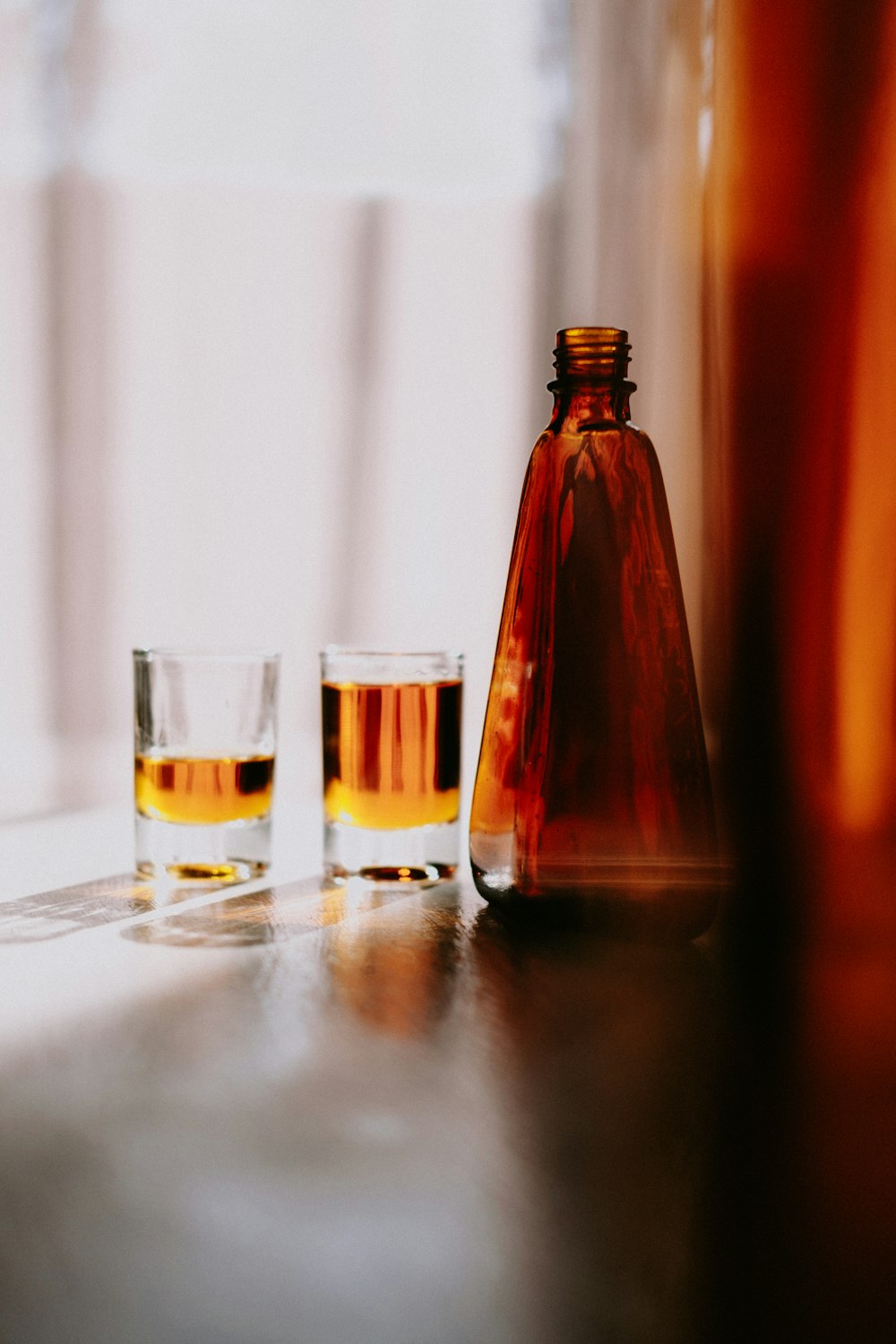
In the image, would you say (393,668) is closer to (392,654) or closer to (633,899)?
(392,654)

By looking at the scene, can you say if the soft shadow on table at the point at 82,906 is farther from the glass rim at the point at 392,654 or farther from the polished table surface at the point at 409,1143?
the glass rim at the point at 392,654

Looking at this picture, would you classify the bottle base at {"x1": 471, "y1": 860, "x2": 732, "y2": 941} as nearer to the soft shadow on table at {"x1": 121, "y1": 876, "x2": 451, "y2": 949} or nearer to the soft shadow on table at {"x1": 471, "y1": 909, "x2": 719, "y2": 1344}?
the soft shadow on table at {"x1": 471, "y1": 909, "x2": 719, "y2": 1344}

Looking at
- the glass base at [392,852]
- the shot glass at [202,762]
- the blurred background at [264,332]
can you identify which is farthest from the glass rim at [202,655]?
the blurred background at [264,332]

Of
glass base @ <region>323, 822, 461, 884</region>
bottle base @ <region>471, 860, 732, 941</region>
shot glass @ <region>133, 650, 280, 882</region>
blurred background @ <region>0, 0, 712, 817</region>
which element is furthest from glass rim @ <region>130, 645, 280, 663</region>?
blurred background @ <region>0, 0, 712, 817</region>

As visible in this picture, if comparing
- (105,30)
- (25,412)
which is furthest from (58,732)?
(105,30)

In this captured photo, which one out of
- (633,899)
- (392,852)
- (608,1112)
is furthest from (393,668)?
(608,1112)
